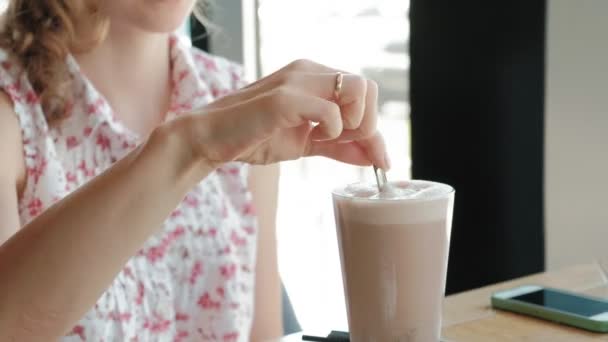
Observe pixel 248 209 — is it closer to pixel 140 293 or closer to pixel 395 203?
pixel 140 293

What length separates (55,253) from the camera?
983mm

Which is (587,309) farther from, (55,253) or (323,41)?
(323,41)

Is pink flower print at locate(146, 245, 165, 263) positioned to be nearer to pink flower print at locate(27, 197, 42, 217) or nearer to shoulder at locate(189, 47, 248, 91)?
pink flower print at locate(27, 197, 42, 217)

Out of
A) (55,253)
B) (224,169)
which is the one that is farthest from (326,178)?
(55,253)

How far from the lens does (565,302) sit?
1.18 metres

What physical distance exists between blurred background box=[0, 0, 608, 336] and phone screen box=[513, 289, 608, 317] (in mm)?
712

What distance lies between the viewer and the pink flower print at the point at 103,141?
143cm

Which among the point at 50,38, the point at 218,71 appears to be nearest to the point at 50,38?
the point at 50,38

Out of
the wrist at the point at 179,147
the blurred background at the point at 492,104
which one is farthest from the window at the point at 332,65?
the wrist at the point at 179,147

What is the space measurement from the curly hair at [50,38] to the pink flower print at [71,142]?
37mm

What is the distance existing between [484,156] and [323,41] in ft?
3.36

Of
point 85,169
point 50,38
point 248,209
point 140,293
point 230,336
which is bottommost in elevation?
point 230,336

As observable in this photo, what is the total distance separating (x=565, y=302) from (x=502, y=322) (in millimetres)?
108

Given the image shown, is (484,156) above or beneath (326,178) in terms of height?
above
